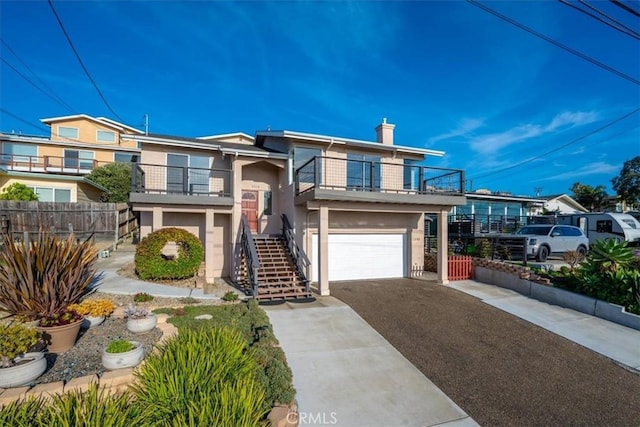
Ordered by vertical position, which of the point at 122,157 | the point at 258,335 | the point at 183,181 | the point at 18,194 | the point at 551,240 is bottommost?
the point at 258,335

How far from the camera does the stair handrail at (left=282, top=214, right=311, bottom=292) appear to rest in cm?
1019

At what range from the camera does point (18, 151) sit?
84.2ft

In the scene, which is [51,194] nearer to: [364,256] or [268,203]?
[268,203]

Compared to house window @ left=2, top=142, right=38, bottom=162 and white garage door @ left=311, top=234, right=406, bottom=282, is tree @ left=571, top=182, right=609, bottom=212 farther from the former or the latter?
house window @ left=2, top=142, right=38, bottom=162

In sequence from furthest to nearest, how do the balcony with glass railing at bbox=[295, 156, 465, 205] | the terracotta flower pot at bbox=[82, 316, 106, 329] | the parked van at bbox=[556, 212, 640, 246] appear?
1. the parked van at bbox=[556, 212, 640, 246]
2. the balcony with glass railing at bbox=[295, 156, 465, 205]
3. the terracotta flower pot at bbox=[82, 316, 106, 329]

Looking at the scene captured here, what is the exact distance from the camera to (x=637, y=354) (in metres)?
6.26

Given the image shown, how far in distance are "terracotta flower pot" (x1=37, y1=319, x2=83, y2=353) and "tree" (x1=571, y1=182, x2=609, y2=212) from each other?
48.8m

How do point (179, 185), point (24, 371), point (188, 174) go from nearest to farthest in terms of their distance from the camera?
point (24, 371) → point (179, 185) → point (188, 174)

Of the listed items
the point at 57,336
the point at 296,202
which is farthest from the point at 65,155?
the point at 57,336

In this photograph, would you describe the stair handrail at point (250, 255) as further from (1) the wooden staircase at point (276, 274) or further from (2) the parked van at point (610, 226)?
(2) the parked van at point (610, 226)

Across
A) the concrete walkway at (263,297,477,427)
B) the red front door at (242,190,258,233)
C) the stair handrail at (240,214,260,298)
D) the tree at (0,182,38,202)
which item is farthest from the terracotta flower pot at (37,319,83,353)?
the tree at (0,182,38,202)

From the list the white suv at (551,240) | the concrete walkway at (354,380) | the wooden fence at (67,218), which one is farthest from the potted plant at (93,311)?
the white suv at (551,240)

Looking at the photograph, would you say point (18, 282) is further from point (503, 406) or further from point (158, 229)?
point (503, 406)

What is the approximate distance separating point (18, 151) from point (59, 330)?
30.3 m
